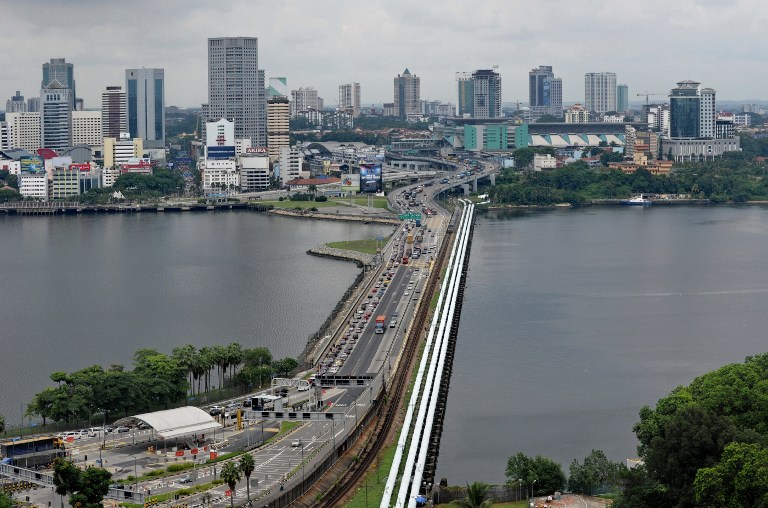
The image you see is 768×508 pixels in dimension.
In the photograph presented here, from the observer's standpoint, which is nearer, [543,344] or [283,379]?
[283,379]

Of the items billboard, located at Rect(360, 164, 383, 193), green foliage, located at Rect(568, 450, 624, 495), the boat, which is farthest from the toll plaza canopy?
the boat

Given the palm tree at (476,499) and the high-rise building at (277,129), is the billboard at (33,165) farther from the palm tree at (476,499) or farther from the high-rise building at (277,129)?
the palm tree at (476,499)

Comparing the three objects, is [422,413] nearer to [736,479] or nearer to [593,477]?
[593,477]

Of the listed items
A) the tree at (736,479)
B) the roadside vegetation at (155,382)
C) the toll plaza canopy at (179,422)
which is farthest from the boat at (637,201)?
the tree at (736,479)

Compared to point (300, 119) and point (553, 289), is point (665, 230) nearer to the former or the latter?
point (553, 289)

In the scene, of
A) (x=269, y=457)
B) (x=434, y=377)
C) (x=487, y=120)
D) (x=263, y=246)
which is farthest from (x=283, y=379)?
(x=487, y=120)

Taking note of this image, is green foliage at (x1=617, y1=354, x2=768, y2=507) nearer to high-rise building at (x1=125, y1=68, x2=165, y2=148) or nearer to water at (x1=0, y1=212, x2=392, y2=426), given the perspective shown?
water at (x1=0, y1=212, x2=392, y2=426)

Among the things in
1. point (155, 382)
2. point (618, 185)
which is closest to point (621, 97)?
point (618, 185)
